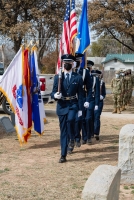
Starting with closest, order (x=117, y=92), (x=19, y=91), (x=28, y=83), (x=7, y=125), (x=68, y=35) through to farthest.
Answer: (x=19, y=91) → (x=28, y=83) → (x=68, y=35) → (x=7, y=125) → (x=117, y=92)

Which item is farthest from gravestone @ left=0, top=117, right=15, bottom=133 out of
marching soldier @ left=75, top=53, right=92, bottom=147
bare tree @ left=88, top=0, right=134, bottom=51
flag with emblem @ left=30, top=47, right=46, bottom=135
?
bare tree @ left=88, top=0, right=134, bottom=51

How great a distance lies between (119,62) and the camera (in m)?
66.1

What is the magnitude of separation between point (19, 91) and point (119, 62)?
5841 cm

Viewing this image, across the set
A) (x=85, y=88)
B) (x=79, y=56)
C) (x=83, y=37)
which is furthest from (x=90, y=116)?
(x=83, y=37)

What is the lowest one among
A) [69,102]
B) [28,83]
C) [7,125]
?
[7,125]

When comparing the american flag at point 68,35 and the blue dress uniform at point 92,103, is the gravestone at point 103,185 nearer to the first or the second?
the blue dress uniform at point 92,103

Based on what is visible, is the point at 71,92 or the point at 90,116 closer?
the point at 71,92

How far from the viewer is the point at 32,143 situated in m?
9.28

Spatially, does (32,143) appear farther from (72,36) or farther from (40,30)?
(40,30)

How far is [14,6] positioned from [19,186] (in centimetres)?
1553

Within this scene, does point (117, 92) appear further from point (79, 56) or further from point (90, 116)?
point (79, 56)

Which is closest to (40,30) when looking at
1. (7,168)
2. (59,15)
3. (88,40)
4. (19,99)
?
(59,15)

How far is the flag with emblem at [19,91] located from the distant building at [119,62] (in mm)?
56478

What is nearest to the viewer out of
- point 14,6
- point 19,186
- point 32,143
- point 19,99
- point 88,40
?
point 19,186
